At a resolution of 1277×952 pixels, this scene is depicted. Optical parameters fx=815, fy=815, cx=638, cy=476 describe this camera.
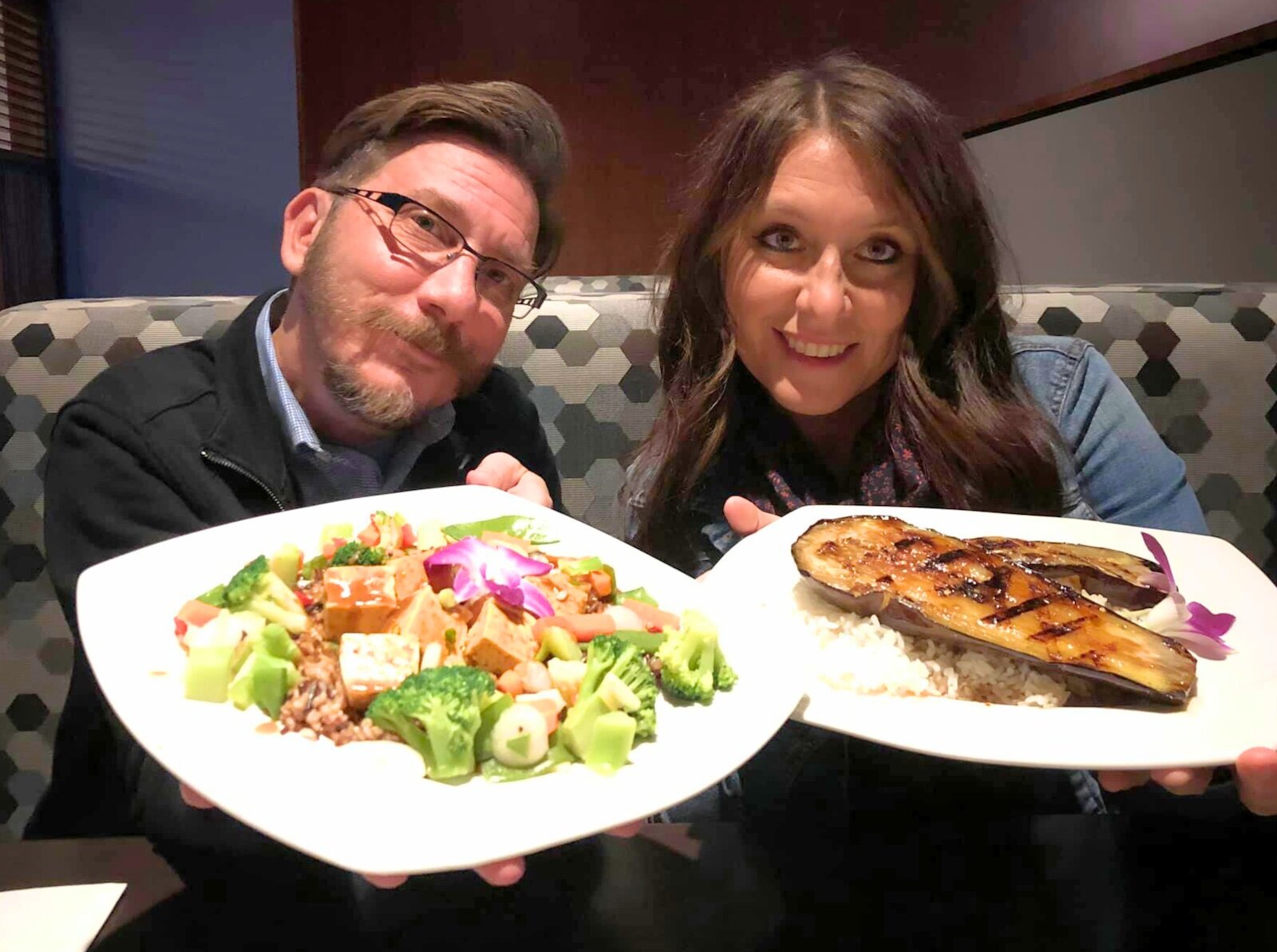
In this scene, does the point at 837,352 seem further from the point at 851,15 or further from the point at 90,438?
the point at 851,15

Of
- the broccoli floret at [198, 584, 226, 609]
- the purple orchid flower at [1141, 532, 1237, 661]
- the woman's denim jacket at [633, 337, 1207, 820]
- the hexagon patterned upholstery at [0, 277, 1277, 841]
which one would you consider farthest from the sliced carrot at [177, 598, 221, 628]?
the hexagon patterned upholstery at [0, 277, 1277, 841]

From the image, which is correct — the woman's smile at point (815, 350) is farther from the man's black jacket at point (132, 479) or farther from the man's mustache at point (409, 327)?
the man's black jacket at point (132, 479)

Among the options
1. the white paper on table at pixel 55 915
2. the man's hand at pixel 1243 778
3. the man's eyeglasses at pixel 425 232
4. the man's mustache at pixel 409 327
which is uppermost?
the man's eyeglasses at pixel 425 232

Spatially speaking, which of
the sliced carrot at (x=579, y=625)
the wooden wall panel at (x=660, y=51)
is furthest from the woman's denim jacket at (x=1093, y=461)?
the wooden wall panel at (x=660, y=51)

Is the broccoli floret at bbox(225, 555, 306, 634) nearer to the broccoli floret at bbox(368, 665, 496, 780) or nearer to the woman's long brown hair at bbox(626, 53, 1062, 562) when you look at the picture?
the broccoli floret at bbox(368, 665, 496, 780)

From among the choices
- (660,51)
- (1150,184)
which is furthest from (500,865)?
(660,51)

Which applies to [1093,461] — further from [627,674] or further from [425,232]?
[425,232]

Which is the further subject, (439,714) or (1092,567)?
(1092,567)
